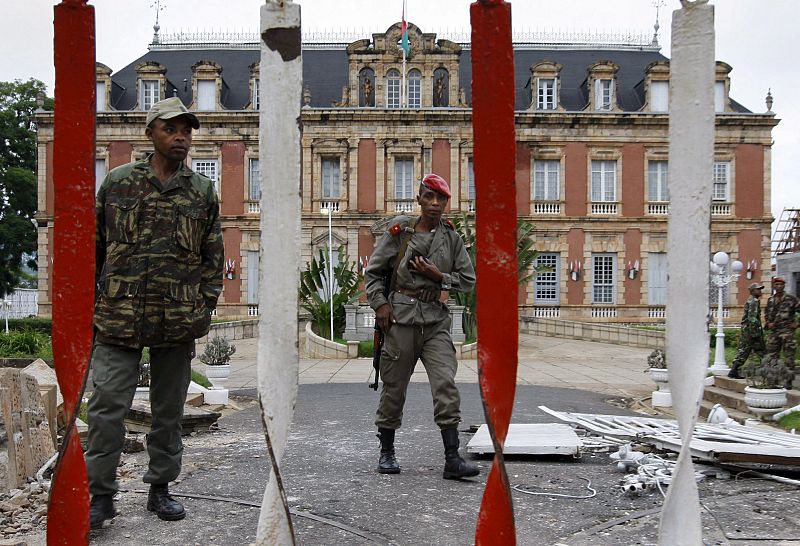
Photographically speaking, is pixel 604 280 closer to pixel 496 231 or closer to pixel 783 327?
pixel 783 327

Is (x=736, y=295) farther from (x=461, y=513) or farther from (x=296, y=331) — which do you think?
(x=296, y=331)

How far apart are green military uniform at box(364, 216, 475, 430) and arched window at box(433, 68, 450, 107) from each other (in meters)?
27.3

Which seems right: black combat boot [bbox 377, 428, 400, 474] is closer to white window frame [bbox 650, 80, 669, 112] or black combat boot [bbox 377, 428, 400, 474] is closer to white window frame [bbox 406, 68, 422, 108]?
white window frame [bbox 406, 68, 422, 108]

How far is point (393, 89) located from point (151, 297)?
95.8 ft

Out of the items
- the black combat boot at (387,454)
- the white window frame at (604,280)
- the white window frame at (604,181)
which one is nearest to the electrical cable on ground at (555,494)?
the black combat boot at (387,454)

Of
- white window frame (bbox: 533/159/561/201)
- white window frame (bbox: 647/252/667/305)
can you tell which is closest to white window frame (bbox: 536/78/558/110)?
white window frame (bbox: 533/159/561/201)

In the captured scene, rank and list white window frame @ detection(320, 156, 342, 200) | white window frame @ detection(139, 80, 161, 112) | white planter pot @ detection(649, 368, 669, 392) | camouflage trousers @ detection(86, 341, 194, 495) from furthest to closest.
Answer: white window frame @ detection(139, 80, 161, 112) < white window frame @ detection(320, 156, 342, 200) < white planter pot @ detection(649, 368, 669, 392) < camouflage trousers @ detection(86, 341, 194, 495)

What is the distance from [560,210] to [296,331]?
30.5 meters

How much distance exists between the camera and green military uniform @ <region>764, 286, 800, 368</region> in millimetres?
9812

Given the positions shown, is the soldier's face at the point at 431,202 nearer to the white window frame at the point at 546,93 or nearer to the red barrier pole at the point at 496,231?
the red barrier pole at the point at 496,231

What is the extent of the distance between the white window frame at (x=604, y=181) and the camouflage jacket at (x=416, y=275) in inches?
1076

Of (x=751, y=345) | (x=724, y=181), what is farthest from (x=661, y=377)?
(x=724, y=181)

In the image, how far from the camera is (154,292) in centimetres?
339

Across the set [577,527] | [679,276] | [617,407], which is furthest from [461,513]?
[617,407]
